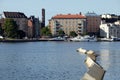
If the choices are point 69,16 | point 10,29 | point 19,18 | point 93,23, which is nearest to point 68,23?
point 69,16

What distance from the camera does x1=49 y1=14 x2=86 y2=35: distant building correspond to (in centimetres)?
16900

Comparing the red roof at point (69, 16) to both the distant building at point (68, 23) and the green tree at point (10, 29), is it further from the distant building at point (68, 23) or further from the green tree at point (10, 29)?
the green tree at point (10, 29)

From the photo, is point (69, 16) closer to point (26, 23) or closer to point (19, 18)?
point (26, 23)

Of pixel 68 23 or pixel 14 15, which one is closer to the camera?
pixel 14 15

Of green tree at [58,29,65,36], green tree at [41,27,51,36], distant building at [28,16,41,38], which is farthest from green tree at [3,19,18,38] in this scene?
distant building at [28,16,41,38]

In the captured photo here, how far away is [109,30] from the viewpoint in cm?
17350

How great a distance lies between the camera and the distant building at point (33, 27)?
169m

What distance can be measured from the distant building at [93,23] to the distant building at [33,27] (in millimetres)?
17171

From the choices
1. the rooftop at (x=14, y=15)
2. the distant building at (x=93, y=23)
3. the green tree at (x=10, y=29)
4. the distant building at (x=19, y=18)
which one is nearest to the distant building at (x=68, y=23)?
the distant building at (x=93, y=23)

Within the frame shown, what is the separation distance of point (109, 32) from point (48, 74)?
146565mm

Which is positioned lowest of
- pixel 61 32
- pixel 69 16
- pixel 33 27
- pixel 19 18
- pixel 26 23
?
pixel 61 32

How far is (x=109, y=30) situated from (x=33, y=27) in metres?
25.6

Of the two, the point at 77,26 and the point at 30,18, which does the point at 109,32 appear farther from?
the point at 30,18

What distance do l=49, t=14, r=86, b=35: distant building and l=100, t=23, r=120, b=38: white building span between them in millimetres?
6764
